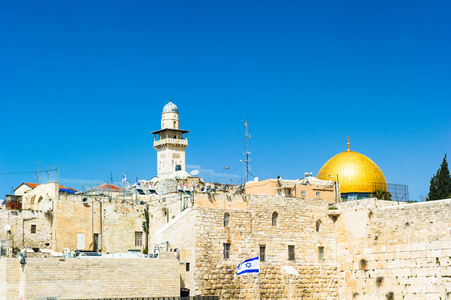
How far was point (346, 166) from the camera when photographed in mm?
41625

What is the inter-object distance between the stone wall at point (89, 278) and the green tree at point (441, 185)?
19762 mm

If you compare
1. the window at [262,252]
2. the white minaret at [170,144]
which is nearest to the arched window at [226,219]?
the window at [262,252]

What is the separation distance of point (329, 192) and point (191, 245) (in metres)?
10.8

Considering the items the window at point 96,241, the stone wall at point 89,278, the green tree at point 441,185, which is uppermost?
the green tree at point 441,185

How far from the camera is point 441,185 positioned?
4116 centimetres

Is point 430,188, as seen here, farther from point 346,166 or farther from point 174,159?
point 174,159

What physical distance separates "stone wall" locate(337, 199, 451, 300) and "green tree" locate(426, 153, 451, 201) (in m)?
9.36

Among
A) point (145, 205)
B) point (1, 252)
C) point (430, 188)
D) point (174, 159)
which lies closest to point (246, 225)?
point (145, 205)

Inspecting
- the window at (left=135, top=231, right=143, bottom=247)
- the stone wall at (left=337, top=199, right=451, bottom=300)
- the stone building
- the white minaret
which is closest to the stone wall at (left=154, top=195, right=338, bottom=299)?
the stone building

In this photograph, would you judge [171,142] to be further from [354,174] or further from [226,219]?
[226,219]

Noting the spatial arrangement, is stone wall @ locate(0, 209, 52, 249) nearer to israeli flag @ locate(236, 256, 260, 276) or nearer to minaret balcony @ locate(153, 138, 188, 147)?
israeli flag @ locate(236, 256, 260, 276)

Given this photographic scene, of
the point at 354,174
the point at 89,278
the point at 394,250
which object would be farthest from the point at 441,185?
the point at 89,278

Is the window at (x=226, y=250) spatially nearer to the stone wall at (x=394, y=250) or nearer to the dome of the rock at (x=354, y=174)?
the stone wall at (x=394, y=250)

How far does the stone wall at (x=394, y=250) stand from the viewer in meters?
28.0
